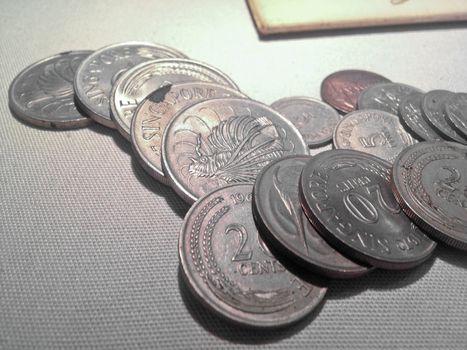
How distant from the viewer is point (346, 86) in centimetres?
166

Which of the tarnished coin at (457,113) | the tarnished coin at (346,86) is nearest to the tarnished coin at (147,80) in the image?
the tarnished coin at (346,86)

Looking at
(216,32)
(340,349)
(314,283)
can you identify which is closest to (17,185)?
(314,283)

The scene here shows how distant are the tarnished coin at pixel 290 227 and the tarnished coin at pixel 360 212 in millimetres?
26

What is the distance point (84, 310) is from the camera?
0.95m

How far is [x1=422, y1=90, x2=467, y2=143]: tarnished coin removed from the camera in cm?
138

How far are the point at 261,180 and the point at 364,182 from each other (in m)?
0.29

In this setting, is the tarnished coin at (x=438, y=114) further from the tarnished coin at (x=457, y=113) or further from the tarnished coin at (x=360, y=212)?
the tarnished coin at (x=360, y=212)

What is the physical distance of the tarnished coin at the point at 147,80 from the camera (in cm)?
133

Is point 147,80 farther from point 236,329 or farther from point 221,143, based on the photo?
point 236,329

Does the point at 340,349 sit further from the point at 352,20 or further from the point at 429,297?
the point at 352,20

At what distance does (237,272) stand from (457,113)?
1.02 meters

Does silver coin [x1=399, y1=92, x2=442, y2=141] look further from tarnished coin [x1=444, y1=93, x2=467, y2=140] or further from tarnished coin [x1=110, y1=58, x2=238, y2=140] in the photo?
tarnished coin [x1=110, y1=58, x2=238, y2=140]

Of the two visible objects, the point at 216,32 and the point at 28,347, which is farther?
the point at 216,32

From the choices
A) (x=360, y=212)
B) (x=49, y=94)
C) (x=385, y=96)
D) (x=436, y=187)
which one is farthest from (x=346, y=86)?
(x=49, y=94)
